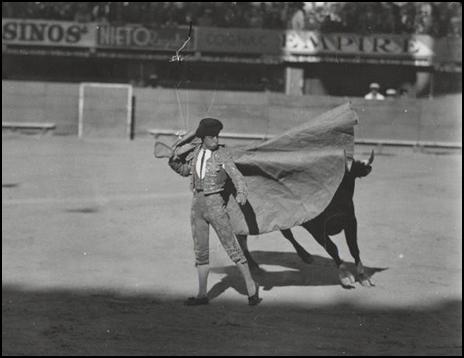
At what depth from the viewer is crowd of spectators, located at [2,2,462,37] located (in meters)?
19.4

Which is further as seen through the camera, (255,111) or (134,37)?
(134,37)

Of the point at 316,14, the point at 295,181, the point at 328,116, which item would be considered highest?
the point at 316,14

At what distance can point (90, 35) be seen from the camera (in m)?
20.1

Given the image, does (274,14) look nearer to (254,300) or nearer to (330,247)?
(330,247)

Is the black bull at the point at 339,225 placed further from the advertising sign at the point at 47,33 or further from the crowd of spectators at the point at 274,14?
the advertising sign at the point at 47,33

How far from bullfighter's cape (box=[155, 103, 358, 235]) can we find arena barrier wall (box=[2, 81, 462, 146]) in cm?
1398

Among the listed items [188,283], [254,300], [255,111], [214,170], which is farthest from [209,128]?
[255,111]

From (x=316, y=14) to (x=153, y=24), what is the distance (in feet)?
10.8

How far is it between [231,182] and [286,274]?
6.85ft

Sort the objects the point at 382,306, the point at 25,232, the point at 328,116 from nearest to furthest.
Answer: the point at 328,116, the point at 382,306, the point at 25,232

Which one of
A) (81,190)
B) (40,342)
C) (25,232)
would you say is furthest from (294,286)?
(81,190)

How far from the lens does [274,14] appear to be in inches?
781

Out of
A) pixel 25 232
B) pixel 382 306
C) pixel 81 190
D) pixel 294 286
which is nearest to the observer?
pixel 382 306

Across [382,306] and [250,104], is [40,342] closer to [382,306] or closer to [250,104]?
[382,306]
